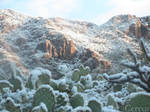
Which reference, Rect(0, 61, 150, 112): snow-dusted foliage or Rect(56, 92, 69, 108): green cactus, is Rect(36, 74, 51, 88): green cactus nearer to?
Rect(0, 61, 150, 112): snow-dusted foliage

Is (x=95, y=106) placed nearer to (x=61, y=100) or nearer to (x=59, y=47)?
(x=61, y=100)

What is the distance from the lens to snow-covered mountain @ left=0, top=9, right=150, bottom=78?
15781mm

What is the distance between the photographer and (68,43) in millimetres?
18281

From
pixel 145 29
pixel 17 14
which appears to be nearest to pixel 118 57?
pixel 145 29

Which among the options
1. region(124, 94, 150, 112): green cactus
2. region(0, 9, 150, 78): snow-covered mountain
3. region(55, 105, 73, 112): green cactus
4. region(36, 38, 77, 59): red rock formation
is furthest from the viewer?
region(36, 38, 77, 59): red rock formation

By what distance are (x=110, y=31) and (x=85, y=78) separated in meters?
19.3

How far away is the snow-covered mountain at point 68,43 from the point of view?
51.8ft

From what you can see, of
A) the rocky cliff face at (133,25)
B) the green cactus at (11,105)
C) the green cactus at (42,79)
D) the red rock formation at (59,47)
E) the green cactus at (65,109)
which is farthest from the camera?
the rocky cliff face at (133,25)

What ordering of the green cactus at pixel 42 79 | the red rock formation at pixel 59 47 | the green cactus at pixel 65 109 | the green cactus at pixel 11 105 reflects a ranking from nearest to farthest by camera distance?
1. the green cactus at pixel 11 105
2. the green cactus at pixel 65 109
3. the green cactus at pixel 42 79
4. the red rock formation at pixel 59 47

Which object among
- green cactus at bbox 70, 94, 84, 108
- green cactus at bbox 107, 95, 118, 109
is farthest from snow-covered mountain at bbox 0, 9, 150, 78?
green cactus at bbox 107, 95, 118, 109

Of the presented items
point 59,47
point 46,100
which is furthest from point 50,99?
point 59,47

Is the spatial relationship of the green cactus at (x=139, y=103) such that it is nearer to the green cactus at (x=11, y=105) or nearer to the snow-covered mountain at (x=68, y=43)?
the green cactus at (x=11, y=105)

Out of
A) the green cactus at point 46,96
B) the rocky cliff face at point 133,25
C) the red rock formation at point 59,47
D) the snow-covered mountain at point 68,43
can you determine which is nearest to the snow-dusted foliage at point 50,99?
the green cactus at point 46,96

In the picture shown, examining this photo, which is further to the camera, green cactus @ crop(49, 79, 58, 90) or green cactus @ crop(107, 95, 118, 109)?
green cactus @ crop(49, 79, 58, 90)
